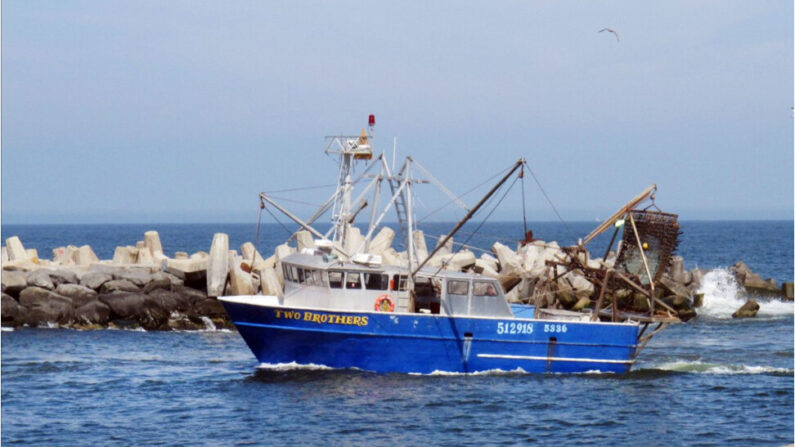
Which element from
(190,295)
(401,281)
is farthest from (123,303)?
(401,281)

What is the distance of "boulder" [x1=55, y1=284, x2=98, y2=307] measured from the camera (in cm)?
4047

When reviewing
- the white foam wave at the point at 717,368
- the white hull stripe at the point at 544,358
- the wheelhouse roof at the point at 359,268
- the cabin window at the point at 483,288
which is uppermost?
the wheelhouse roof at the point at 359,268

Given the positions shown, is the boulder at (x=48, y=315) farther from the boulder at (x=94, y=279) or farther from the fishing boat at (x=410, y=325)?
the fishing boat at (x=410, y=325)

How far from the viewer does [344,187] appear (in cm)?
3334

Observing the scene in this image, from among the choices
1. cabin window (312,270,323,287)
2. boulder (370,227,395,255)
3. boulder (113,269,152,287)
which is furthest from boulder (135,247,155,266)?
cabin window (312,270,323,287)

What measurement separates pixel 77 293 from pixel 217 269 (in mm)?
5305

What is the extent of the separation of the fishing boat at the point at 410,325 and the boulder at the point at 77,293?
12.2 m

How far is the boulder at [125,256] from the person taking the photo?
1789 inches

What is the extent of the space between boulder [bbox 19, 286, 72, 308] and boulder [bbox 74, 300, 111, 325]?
0.57 m

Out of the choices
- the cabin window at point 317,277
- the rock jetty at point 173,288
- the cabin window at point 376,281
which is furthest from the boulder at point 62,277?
the cabin window at point 376,281

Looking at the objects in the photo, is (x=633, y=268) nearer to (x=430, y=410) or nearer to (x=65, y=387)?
(x=430, y=410)

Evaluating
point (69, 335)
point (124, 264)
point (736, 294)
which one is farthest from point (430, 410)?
point (736, 294)

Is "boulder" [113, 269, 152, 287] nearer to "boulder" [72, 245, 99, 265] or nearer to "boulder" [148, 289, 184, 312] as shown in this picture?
"boulder" [148, 289, 184, 312]

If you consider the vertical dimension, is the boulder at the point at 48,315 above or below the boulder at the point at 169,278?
below
